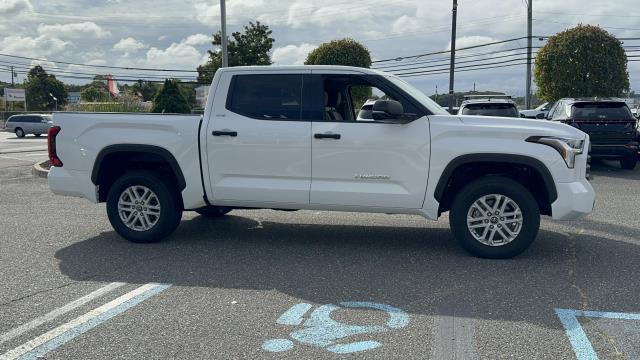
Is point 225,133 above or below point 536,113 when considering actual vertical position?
below

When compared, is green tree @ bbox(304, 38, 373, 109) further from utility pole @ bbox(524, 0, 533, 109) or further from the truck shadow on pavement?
the truck shadow on pavement

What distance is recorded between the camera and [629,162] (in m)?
13.5

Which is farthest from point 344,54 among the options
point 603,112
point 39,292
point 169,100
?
point 39,292

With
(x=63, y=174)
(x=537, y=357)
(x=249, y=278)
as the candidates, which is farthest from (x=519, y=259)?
(x=63, y=174)

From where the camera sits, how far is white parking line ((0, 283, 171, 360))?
3.65 metres

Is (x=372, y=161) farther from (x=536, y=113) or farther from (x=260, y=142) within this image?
(x=536, y=113)

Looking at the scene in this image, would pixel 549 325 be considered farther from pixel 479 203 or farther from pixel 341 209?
pixel 341 209

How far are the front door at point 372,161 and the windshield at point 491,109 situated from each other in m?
8.60

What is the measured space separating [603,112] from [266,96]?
987 cm

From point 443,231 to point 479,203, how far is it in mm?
1497

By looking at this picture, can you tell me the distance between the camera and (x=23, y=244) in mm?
6594

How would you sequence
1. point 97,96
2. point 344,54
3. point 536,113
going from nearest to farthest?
point 536,113 < point 344,54 < point 97,96

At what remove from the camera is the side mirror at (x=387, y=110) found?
556 centimetres

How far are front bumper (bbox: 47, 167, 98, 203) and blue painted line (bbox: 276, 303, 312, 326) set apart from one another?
328 centimetres
